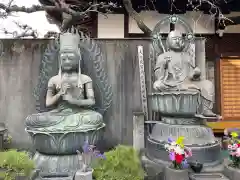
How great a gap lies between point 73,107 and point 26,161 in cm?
116

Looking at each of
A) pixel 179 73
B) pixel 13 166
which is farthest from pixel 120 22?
pixel 13 166

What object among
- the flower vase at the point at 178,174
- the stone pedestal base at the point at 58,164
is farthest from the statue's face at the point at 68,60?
the flower vase at the point at 178,174

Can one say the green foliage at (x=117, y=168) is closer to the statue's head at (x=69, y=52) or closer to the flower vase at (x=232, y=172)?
the flower vase at (x=232, y=172)

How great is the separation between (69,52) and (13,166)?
75.1 inches

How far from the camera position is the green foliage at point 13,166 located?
9.11ft

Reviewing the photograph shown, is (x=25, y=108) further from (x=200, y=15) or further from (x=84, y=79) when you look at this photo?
(x=200, y=15)

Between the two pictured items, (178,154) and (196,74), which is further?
(196,74)

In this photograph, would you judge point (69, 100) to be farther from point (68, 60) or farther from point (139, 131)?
point (139, 131)

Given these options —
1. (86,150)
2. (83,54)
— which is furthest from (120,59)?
(86,150)

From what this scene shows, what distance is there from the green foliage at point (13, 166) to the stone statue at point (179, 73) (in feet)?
7.60

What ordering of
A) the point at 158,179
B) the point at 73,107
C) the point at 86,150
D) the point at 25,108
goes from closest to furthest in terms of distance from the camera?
the point at 86,150 → the point at 158,179 → the point at 73,107 → the point at 25,108

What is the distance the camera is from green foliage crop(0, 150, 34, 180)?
109 inches

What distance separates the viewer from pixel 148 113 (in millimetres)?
4703

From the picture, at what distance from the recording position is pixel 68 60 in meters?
3.76
